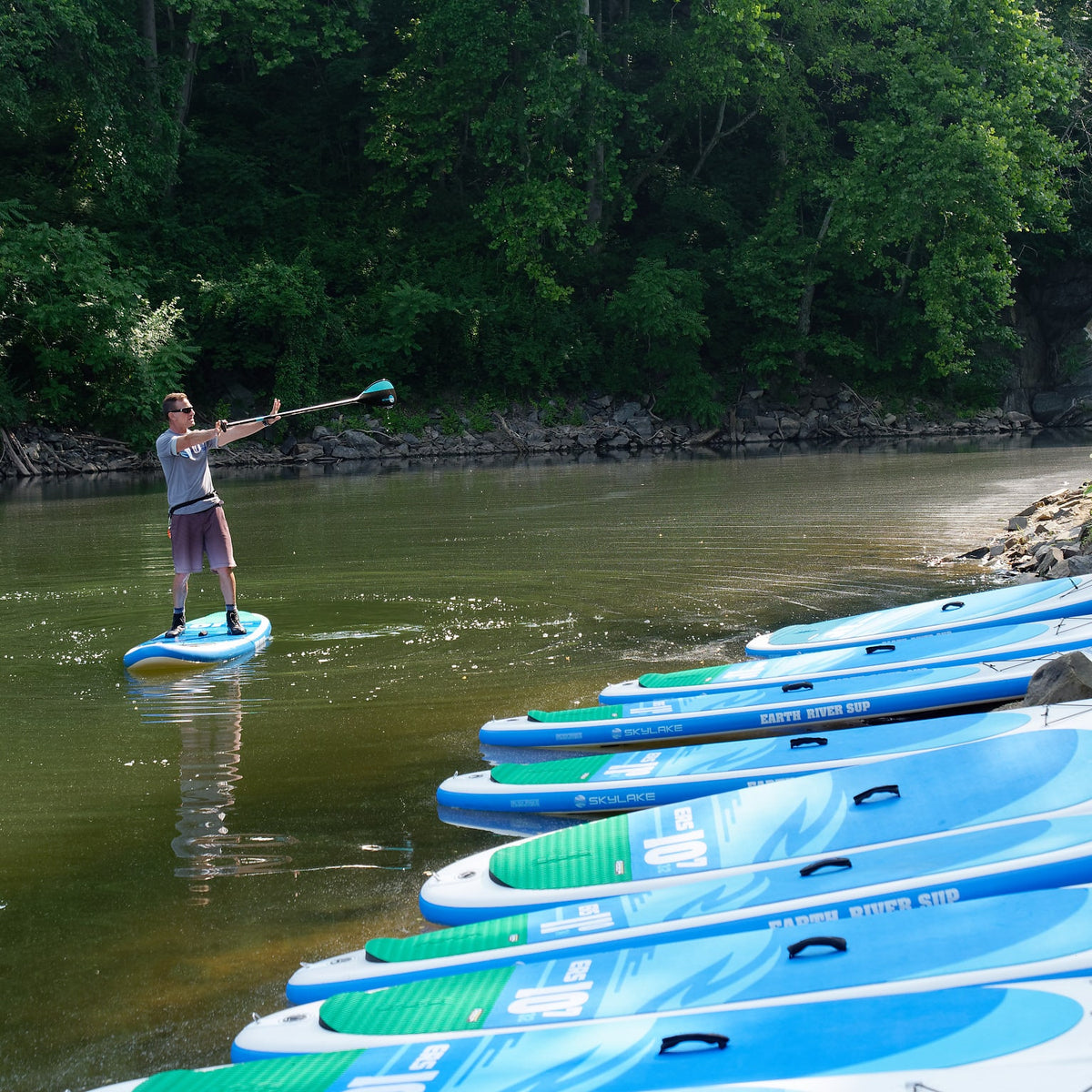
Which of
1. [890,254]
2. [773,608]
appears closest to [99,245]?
[890,254]

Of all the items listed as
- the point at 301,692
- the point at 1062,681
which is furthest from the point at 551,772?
the point at 301,692

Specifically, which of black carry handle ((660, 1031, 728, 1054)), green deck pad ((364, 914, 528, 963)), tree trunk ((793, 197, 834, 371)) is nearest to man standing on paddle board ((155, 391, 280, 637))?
green deck pad ((364, 914, 528, 963))

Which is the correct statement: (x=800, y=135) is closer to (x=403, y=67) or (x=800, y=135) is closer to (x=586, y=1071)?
(x=403, y=67)

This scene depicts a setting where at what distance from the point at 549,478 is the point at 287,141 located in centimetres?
1629

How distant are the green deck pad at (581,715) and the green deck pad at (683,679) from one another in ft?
1.15

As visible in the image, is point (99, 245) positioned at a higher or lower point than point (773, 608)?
higher

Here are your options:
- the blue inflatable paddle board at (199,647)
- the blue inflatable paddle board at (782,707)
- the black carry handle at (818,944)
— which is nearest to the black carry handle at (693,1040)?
the black carry handle at (818,944)

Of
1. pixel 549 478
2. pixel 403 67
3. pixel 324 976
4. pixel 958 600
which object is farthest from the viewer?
pixel 403 67

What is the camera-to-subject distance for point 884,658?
550 centimetres

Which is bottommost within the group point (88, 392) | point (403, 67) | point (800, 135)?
point (88, 392)

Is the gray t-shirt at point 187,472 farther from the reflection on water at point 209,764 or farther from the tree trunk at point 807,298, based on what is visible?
the tree trunk at point 807,298

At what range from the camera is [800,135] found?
3000cm

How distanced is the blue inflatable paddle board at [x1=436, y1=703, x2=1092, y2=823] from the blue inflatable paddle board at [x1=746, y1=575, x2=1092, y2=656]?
65.1 inches

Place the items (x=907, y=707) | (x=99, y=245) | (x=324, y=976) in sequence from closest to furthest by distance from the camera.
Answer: (x=324, y=976) < (x=907, y=707) < (x=99, y=245)
